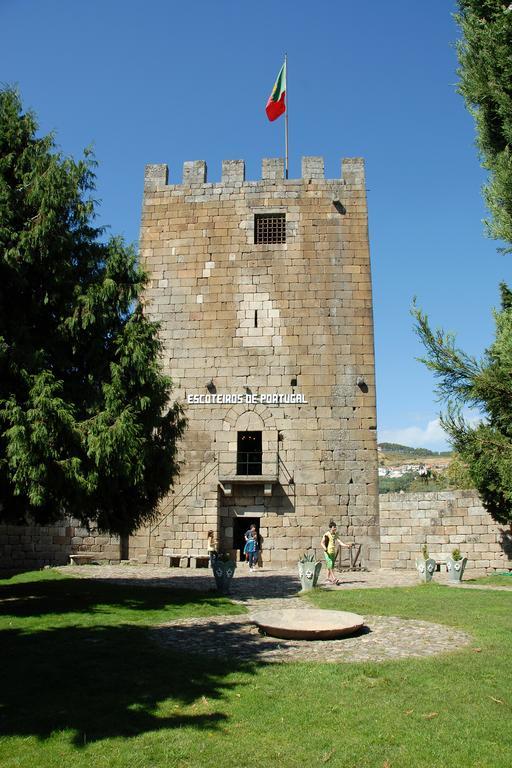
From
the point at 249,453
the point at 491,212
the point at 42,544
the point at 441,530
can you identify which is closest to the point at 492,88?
the point at 491,212

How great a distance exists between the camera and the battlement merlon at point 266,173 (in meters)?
19.5

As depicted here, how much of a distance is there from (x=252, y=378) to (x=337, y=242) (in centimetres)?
497

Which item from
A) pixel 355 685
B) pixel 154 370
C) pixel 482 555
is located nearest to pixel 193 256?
pixel 154 370

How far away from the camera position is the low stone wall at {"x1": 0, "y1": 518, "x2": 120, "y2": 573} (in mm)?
17188

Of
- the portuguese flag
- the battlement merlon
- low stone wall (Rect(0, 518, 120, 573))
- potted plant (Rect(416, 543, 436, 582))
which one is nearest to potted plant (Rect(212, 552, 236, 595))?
potted plant (Rect(416, 543, 436, 582))

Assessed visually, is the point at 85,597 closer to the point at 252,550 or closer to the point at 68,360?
the point at 68,360

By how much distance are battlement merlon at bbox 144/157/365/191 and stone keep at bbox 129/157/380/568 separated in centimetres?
4

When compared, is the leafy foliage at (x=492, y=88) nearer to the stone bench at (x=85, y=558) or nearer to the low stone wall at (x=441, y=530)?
the low stone wall at (x=441, y=530)

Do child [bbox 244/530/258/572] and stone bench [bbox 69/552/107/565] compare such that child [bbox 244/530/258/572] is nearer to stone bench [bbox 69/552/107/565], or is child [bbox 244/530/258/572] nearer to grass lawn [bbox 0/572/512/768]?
stone bench [bbox 69/552/107/565]

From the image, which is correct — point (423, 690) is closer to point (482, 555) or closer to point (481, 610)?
point (481, 610)

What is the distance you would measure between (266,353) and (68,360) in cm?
852

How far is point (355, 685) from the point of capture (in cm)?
581

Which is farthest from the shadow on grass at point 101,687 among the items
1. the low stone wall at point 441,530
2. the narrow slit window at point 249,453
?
the low stone wall at point 441,530

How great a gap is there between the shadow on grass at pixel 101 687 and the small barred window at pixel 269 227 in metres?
14.0
